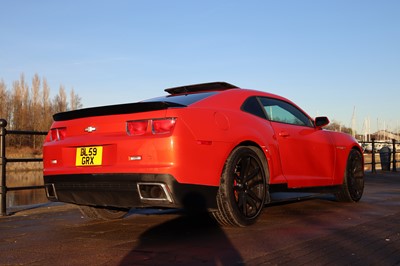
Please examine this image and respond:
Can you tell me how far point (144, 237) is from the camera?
4023mm

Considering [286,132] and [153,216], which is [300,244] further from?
[153,216]

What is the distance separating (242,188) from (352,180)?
2824mm

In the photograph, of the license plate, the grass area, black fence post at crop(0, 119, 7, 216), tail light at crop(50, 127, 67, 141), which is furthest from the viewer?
the grass area

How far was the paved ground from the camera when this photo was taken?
3.17 metres

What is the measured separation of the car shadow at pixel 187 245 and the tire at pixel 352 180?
8.35ft

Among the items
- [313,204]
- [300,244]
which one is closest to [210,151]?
[300,244]

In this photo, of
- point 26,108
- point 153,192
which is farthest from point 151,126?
point 26,108

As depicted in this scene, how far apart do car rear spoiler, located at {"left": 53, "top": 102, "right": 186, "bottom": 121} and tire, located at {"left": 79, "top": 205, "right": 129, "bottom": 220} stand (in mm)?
1127

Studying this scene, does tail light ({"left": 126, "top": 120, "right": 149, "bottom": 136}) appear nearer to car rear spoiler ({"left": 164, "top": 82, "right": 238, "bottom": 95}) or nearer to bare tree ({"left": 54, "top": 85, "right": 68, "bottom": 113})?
car rear spoiler ({"left": 164, "top": 82, "right": 238, "bottom": 95})

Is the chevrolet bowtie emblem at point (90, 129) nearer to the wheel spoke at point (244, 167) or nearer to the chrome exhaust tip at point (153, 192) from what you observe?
the chrome exhaust tip at point (153, 192)

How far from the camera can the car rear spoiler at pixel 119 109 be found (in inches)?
156

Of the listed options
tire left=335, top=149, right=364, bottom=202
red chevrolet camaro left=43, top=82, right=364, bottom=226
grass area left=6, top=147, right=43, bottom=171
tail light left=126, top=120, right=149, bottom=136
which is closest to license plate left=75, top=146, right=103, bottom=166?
red chevrolet camaro left=43, top=82, right=364, bottom=226

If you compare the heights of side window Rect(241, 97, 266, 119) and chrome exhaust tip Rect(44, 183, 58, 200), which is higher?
side window Rect(241, 97, 266, 119)

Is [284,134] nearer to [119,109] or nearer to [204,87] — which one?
[204,87]
